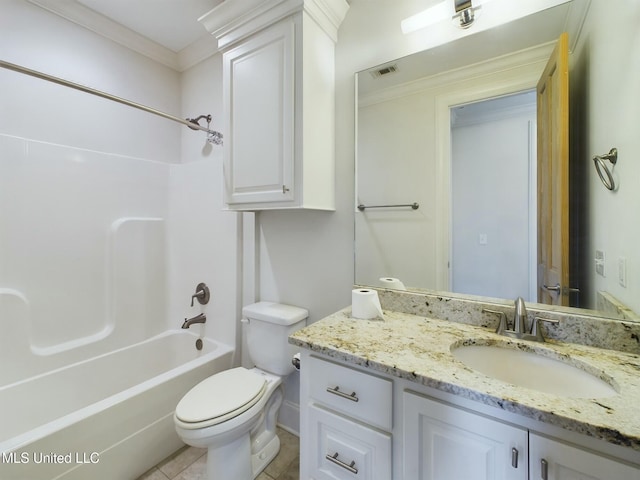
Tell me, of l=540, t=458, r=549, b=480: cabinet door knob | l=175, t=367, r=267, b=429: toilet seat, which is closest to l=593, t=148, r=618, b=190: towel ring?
l=540, t=458, r=549, b=480: cabinet door knob

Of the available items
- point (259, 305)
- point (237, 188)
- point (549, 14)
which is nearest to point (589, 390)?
point (549, 14)

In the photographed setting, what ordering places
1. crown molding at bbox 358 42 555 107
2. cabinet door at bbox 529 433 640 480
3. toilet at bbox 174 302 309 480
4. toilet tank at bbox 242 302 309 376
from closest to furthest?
cabinet door at bbox 529 433 640 480
crown molding at bbox 358 42 555 107
toilet at bbox 174 302 309 480
toilet tank at bbox 242 302 309 376

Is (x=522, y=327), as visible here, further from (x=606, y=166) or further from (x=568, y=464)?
(x=606, y=166)

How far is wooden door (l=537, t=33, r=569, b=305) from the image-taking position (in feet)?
3.24

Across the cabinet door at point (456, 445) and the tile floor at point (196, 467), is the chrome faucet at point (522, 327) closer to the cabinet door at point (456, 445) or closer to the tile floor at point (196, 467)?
the cabinet door at point (456, 445)

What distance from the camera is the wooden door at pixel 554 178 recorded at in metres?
0.99

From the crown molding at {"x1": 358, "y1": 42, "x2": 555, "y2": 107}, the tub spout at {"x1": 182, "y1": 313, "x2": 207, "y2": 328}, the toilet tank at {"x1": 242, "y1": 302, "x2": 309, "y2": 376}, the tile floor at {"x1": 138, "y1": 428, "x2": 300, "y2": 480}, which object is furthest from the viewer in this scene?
the tub spout at {"x1": 182, "y1": 313, "x2": 207, "y2": 328}

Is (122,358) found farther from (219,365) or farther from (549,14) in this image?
(549,14)

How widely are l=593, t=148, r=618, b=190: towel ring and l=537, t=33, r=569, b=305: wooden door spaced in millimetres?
79

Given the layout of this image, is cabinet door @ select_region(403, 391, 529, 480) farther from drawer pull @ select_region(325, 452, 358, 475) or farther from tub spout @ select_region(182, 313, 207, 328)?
tub spout @ select_region(182, 313, 207, 328)

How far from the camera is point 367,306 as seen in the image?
1213 millimetres

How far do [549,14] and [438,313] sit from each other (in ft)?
4.06

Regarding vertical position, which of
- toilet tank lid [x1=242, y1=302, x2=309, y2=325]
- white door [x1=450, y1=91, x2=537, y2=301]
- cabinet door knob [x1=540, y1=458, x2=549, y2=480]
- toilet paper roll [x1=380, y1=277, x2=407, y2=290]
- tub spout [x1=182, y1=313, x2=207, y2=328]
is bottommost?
tub spout [x1=182, y1=313, x2=207, y2=328]

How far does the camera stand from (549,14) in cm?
104
